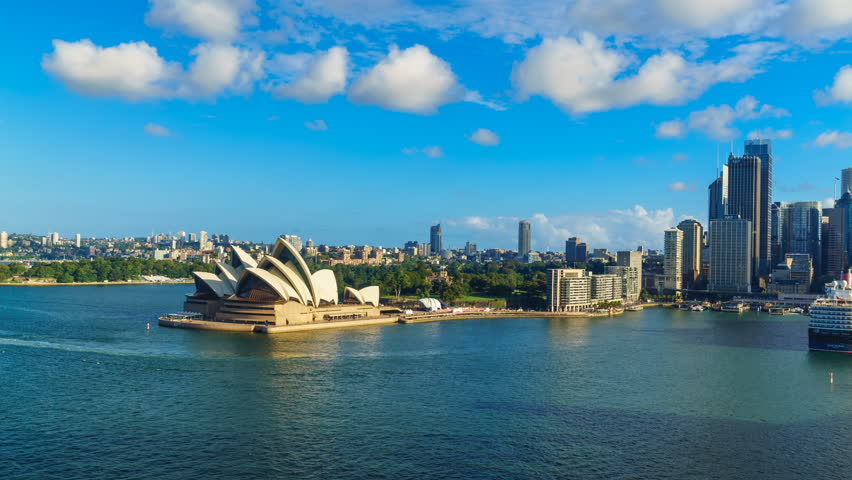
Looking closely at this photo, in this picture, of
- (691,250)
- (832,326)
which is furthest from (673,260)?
(832,326)

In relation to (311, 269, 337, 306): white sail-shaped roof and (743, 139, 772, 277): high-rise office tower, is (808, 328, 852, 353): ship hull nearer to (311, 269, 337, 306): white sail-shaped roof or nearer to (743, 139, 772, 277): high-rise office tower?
(311, 269, 337, 306): white sail-shaped roof

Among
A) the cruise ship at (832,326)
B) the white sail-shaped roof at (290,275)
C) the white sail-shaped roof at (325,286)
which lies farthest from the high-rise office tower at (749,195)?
the white sail-shaped roof at (290,275)

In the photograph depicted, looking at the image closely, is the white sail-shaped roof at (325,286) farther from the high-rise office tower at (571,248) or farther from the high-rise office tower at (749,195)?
the high-rise office tower at (571,248)

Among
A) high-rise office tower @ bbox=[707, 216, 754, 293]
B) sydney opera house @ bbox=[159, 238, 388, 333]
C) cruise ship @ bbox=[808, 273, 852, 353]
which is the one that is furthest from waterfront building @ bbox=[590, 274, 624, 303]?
cruise ship @ bbox=[808, 273, 852, 353]

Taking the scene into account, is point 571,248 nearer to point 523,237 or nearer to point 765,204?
point 523,237

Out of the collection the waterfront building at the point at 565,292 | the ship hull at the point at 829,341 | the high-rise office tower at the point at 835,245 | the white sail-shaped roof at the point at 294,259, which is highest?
the high-rise office tower at the point at 835,245

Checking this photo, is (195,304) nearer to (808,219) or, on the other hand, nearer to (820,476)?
(820,476)
